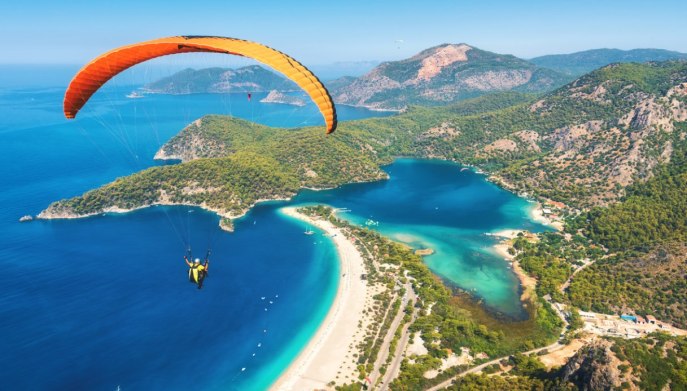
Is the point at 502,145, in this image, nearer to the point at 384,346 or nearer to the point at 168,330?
the point at 384,346

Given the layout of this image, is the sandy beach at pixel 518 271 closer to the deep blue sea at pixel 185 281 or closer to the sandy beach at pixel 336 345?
the deep blue sea at pixel 185 281

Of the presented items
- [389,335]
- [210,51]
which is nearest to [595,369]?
[389,335]

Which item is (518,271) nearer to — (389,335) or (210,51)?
(389,335)

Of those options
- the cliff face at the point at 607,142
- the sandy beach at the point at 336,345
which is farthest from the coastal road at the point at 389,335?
the cliff face at the point at 607,142

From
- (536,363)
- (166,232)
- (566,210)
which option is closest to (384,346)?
(536,363)

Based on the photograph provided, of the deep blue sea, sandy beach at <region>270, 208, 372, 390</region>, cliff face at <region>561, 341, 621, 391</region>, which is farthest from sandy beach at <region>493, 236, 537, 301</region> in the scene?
cliff face at <region>561, 341, 621, 391</region>

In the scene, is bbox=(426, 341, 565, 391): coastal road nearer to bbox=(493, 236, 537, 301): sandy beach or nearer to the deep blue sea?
the deep blue sea
